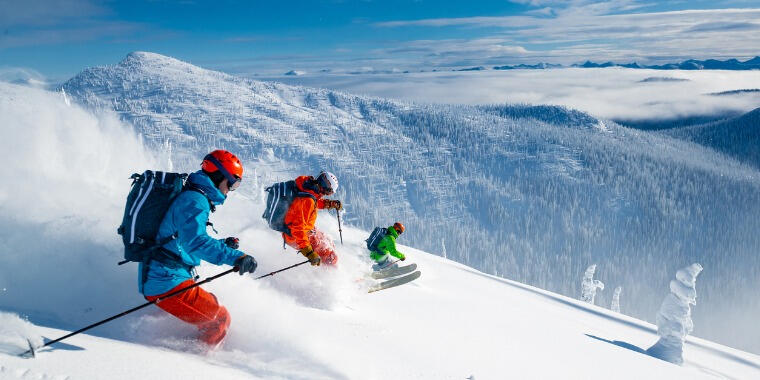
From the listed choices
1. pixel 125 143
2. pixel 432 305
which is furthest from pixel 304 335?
pixel 125 143

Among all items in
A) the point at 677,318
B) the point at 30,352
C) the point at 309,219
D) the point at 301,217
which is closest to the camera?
the point at 30,352

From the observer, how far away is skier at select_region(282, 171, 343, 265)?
818cm

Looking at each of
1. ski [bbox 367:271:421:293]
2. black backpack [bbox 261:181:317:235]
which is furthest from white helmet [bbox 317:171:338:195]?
ski [bbox 367:271:421:293]

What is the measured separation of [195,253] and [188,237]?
0.63ft

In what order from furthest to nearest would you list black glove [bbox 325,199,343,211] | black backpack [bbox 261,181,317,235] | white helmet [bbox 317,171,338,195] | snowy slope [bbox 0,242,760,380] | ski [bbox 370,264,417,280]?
ski [bbox 370,264,417,280], black glove [bbox 325,199,343,211], white helmet [bbox 317,171,338,195], black backpack [bbox 261,181,317,235], snowy slope [bbox 0,242,760,380]

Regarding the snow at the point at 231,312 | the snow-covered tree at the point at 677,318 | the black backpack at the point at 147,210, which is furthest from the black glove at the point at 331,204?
the snow-covered tree at the point at 677,318

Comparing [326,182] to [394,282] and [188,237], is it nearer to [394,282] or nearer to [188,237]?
[394,282]

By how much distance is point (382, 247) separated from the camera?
13.0m

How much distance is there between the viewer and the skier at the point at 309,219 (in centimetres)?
818

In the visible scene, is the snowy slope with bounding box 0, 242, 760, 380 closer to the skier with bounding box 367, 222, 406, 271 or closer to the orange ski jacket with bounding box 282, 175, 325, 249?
the orange ski jacket with bounding box 282, 175, 325, 249

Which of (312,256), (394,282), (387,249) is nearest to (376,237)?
(387,249)

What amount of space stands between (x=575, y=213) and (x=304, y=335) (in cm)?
19512

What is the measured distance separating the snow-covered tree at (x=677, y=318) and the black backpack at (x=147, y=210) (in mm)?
17674

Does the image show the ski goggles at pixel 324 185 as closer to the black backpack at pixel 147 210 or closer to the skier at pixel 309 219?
the skier at pixel 309 219
